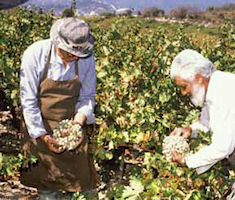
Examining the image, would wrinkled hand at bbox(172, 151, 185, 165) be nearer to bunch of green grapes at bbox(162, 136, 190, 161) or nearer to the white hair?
bunch of green grapes at bbox(162, 136, 190, 161)

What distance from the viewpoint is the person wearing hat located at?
3014 millimetres

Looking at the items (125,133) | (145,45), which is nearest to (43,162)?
(125,133)

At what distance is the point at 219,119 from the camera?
2.65 m

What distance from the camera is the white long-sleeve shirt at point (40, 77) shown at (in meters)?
3.06

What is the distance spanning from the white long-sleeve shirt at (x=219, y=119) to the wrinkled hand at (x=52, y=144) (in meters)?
0.92

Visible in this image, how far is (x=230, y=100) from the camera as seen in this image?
2.61 m

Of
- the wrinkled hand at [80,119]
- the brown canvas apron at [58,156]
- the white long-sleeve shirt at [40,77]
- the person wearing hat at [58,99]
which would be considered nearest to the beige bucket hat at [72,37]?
the person wearing hat at [58,99]

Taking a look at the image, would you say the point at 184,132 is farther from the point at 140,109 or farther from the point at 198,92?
the point at 140,109

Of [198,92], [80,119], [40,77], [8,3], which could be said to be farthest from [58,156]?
[8,3]

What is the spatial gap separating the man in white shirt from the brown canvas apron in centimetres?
83

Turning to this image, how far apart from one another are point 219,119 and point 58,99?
3.71 ft

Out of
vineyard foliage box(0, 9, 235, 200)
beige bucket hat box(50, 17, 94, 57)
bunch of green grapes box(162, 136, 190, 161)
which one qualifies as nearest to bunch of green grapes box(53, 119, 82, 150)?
vineyard foliage box(0, 9, 235, 200)

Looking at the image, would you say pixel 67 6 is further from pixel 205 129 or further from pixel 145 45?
pixel 205 129

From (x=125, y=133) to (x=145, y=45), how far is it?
9.95 ft
